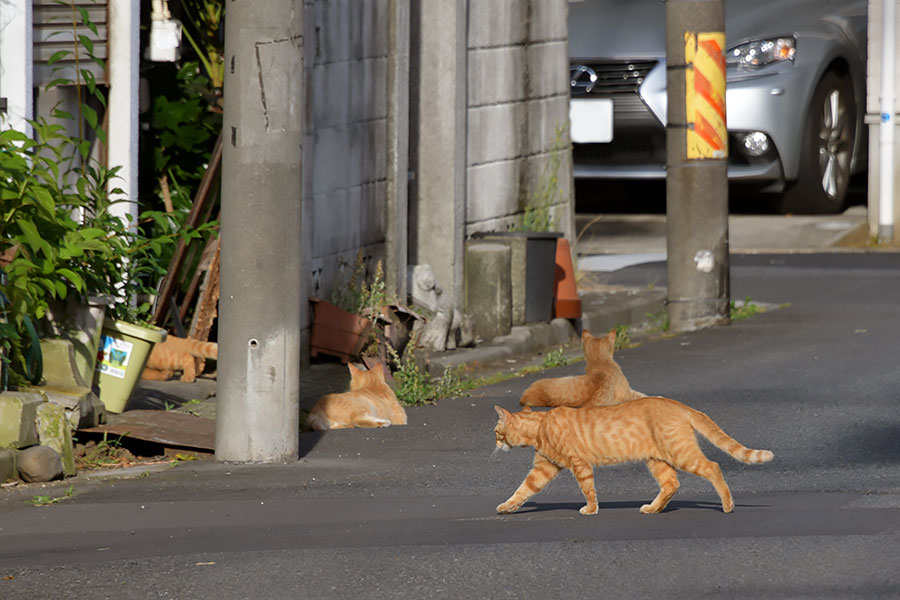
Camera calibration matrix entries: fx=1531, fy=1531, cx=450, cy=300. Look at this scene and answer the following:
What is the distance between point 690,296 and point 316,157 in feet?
11.8

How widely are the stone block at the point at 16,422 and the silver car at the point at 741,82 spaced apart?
9.35m

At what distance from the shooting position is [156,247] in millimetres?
7973

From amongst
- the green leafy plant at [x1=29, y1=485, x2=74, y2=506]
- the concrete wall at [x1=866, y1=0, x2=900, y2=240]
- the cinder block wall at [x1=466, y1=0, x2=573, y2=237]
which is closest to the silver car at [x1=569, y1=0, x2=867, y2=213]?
the concrete wall at [x1=866, y1=0, x2=900, y2=240]

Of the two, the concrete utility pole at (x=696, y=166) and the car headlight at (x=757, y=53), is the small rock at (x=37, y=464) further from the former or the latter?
the car headlight at (x=757, y=53)

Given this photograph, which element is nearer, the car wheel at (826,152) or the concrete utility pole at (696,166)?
the concrete utility pole at (696,166)

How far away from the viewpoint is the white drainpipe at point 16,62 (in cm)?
849

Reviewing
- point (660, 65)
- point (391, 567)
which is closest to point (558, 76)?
point (660, 65)

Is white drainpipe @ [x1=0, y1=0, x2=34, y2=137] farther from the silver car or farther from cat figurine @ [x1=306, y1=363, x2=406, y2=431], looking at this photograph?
the silver car

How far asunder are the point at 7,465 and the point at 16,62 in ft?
9.49

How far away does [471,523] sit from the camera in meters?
5.80

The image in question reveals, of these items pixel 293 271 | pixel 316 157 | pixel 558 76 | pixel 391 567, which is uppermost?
pixel 558 76

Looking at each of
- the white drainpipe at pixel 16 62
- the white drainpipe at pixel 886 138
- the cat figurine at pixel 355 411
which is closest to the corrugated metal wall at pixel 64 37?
the white drainpipe at pixel 16 62

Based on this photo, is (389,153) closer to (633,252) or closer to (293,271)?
(293,271)

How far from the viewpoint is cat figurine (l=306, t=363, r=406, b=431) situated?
8055 mm
